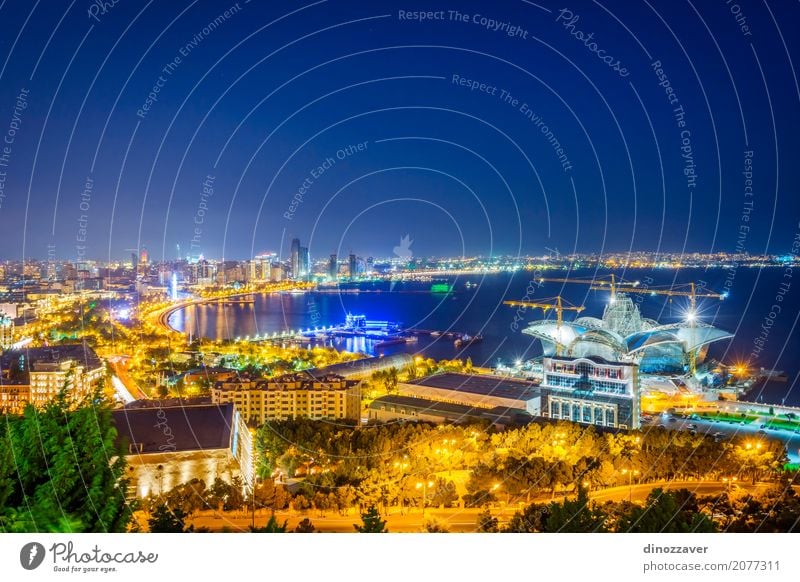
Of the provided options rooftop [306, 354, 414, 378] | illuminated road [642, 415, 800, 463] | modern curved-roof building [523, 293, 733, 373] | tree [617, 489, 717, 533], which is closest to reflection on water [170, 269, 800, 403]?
modern curved-roof building [523, 293, 733, 373]

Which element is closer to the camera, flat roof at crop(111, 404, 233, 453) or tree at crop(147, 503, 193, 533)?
tree at crop(147, 503, 193, 533)

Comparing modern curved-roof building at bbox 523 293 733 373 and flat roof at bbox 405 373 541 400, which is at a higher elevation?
modern curved-roof building at bbox 523 293 733 373

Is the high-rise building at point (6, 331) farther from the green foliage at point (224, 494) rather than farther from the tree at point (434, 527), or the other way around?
the tree at point (434, 527)

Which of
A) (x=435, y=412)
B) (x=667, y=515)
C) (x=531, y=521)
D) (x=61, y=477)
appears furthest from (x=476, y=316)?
(x=61, y=477)

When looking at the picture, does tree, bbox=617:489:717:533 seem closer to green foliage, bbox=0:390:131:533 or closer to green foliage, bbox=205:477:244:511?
green foliage, bbox=0:390:131:533

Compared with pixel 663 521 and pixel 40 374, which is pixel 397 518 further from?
pixel 40 374
